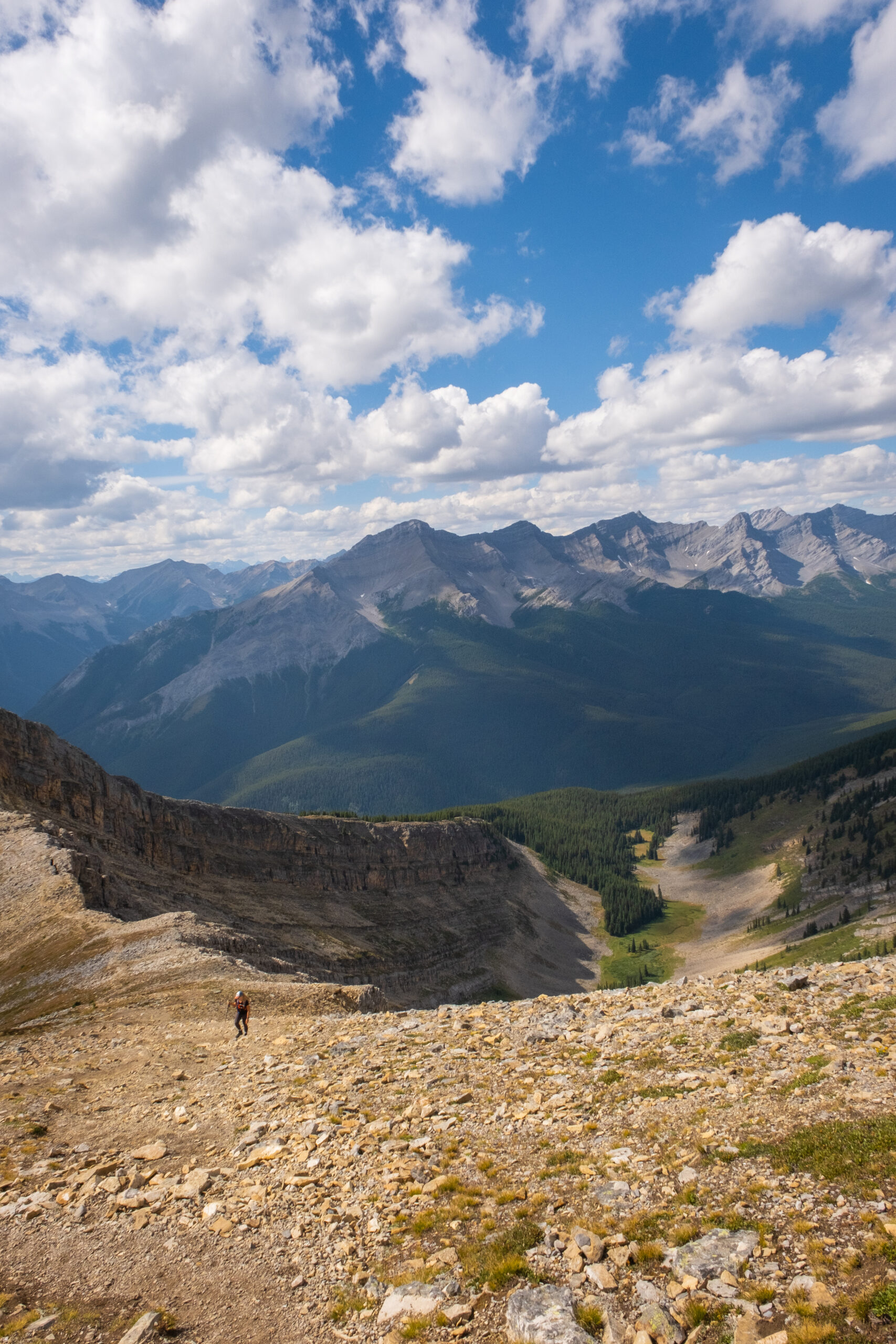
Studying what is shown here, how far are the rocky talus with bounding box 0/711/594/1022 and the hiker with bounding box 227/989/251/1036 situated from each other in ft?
30.4

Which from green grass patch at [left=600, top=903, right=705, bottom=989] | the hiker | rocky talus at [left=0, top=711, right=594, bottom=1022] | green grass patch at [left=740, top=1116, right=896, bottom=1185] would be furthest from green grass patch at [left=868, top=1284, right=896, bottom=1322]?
green grass patch at [left=600, top=903, right=705, bottom=989]

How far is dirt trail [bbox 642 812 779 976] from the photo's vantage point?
122438 mm

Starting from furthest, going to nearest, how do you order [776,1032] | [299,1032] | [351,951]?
[351,951]
[299,1032]
[776,1032]

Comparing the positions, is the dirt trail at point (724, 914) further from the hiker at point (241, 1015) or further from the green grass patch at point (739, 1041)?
the hiker at point (241, 1015)

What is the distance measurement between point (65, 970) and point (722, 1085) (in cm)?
3570

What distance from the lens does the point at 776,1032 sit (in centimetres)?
2156

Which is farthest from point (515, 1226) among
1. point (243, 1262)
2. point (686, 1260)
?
point (243, 1262)

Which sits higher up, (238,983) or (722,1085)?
(722,1085)

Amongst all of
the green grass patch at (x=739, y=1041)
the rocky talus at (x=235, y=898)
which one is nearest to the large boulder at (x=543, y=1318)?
the green grass patch at (x=739, y=1041)

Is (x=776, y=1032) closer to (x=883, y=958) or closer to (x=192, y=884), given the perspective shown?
(x=883, y=958)

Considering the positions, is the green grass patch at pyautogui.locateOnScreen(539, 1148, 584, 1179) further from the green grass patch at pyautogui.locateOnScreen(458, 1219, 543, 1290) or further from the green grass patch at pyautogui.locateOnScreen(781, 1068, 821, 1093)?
the green grass patch at pyautogui.locateOnScreen(781, 1068, 821, 1093)

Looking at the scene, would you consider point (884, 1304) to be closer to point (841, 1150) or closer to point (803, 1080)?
point (841, 1150)

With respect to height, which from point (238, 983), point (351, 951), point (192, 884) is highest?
point (238, 983)

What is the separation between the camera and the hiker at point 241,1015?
89.5 feet
